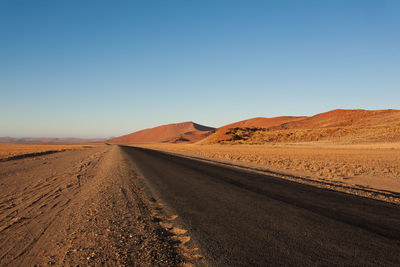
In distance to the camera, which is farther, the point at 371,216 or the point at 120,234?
the point at 371,216

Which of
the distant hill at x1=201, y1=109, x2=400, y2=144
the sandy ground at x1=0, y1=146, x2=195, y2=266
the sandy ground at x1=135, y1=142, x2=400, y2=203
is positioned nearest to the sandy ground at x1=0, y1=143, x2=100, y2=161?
the sandy ground at x1=0, y1=146, x2=195, y2=266

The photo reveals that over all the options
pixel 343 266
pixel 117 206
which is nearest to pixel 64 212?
pixel 117 206

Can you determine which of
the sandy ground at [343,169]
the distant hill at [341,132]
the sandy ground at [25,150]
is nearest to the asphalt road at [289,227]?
the sandy ground at [343,169]

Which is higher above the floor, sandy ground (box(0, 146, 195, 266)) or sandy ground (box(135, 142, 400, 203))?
sandy ground (box(135, 142, 400, 203))

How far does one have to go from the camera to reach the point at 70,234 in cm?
464

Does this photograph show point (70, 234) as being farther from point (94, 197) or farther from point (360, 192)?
point (360, 192)

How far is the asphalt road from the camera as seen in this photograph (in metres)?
3.48

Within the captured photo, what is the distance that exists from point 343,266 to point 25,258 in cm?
482

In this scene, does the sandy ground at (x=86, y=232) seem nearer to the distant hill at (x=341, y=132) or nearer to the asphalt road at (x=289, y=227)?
the asphalt road at (x=289, y=227)

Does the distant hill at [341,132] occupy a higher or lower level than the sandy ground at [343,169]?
higher

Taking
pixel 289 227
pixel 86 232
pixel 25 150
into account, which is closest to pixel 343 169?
pixel 289 227

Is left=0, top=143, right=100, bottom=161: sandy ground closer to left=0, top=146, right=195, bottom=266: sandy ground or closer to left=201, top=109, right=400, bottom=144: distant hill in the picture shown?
left=0, top=146, right=195, bottom=266: sandy ground

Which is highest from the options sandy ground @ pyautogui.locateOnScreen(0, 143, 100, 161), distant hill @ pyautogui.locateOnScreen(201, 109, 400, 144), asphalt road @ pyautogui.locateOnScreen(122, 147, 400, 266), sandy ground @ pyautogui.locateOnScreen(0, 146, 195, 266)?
distant hill @ pyautogui.locateOnScreen(201, 109, 400, 144)

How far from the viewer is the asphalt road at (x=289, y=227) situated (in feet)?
11.4
